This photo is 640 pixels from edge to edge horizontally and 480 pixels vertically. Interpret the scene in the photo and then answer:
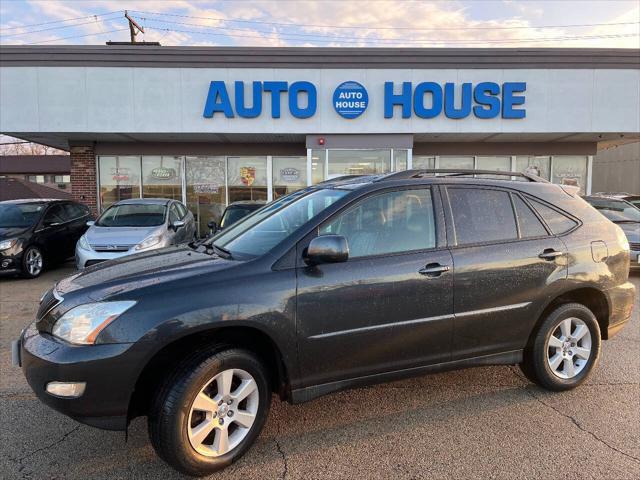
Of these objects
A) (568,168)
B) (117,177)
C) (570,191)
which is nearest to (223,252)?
(570,191)

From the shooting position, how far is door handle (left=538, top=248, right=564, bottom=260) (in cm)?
355

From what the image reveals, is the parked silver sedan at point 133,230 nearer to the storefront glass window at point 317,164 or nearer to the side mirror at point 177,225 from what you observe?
the side mirror at point 177,225

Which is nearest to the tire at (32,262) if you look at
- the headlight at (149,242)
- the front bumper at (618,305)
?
the headlight at (149,242)

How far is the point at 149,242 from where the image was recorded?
26.3 ft

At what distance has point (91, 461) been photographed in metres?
2.83

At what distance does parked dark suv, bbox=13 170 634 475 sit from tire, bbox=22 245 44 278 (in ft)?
21.5

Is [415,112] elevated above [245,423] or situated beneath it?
elevated above

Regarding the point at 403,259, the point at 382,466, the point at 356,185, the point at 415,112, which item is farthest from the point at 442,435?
the point at 415,112

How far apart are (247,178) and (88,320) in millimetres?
12056

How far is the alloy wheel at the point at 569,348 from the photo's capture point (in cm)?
372

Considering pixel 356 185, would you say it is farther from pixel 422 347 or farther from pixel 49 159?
pixel 49 159

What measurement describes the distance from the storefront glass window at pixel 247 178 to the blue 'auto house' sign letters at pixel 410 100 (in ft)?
7.75

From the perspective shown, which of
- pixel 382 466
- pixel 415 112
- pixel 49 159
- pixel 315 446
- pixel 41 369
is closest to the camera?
pixel 41 369

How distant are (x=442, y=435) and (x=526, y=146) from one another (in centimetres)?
1347
